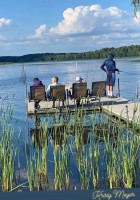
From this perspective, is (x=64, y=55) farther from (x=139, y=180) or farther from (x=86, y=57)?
(x=139, y=180)

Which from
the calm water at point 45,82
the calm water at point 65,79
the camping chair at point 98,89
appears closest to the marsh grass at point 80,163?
the calm water at point 45,82

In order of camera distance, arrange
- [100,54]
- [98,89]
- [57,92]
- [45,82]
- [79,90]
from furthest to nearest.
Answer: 1. [100,54]
2. [45,82]
3. [98,89]
4. [79,90]
5. [57,92]

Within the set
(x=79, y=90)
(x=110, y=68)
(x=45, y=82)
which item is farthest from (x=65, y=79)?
(x=79, y=90)

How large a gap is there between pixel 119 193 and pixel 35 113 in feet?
24.1

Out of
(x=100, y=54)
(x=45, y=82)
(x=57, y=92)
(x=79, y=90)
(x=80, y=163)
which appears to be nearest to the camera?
(x=80, y=163)

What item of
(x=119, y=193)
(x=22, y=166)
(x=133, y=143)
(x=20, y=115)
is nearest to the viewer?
(x=119, y=193)

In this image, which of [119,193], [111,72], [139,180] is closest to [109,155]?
[139,180]

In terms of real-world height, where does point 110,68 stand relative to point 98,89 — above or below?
above

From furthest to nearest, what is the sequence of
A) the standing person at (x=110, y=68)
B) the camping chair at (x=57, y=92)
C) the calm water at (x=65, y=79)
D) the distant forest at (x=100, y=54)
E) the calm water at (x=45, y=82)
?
the distant forest at (x=100, y=54)
the calm water at (x=65, y=79)
the standing person at (x=110, y=68)
the calm water at (x=45, y=82)
the camping chair at (x=57, y=92)

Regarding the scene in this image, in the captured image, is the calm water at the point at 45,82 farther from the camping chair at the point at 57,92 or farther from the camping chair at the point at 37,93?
the camping chair at the point at 57,92

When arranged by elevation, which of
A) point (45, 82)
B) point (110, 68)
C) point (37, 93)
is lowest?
point (45, 82)

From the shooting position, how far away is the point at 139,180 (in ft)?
14.2

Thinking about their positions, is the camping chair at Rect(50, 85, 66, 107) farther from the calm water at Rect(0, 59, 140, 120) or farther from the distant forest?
the distant forest

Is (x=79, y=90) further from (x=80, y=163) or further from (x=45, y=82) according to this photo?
(x=45, y=82)
